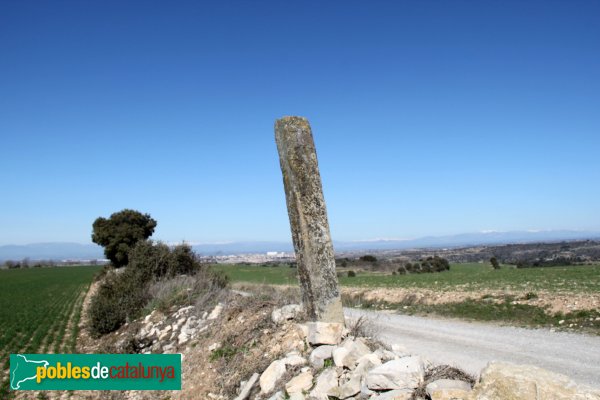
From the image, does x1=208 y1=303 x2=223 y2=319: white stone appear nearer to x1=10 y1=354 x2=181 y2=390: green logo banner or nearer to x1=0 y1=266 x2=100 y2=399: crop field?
x1=10 y1=354 x2=181 y2=390: green logo banner

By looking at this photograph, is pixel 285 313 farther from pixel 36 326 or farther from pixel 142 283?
pixel 36 326

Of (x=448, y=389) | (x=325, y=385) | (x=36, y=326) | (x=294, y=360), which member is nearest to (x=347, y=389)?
(x=325, y=385)

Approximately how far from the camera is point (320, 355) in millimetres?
7102

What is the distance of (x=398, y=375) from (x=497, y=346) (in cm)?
839

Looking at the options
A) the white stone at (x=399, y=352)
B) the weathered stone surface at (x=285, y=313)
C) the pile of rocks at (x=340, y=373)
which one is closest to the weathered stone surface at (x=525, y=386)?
the pile of rocks at (x=340, y=373)

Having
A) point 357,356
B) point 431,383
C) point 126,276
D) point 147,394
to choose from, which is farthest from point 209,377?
point 126,276

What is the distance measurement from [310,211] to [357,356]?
9.38 ft

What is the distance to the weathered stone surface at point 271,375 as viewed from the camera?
23.4 ft

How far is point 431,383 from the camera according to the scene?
5.00 metres

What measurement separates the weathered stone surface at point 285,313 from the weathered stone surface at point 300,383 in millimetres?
2205

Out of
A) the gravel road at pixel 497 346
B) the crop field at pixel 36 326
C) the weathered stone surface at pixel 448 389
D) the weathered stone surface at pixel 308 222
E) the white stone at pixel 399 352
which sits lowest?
the crop field at pixel 36 326

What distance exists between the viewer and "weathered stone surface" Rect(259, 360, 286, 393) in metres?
7.12

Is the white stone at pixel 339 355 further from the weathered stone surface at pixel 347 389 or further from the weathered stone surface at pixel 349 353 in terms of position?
the weathered stone surface at pixel 347 389

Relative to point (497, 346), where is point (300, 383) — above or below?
above
